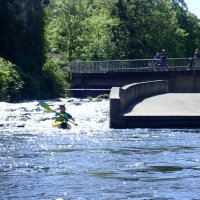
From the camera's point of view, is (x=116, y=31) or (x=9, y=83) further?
(x=116, y=31)

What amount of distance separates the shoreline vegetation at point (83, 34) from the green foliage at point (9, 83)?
3.08 meters

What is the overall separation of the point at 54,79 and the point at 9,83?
8066 mm

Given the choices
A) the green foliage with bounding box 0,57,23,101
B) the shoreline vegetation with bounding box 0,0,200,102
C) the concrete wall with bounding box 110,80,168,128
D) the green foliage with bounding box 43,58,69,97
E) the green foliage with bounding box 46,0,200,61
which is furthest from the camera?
the green foliage with bounding box 46,0,200,61

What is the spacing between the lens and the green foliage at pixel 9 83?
52031mm

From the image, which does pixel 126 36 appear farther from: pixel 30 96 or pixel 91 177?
pixel 91 177

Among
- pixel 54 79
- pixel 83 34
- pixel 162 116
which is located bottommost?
pixel 162 116

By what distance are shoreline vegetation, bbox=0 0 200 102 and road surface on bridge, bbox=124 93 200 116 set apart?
15889 mm

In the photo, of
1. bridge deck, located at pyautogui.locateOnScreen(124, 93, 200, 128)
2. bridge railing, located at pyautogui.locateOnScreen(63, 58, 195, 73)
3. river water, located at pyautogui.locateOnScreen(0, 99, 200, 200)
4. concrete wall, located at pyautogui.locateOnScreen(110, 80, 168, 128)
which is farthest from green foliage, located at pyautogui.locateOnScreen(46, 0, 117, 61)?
river water, located at pyautogui.locateOnScreen(0, 99, 200, 200)

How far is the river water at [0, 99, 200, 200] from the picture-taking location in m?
18.2

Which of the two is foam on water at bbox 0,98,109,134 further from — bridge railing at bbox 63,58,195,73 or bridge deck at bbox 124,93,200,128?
bridge railing at bbox 63,58,195,73

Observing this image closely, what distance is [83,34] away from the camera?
93250mm

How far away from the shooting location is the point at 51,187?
61.2 feet

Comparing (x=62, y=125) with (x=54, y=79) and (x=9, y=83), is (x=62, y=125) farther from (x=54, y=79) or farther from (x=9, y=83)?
(x=54, y=79)

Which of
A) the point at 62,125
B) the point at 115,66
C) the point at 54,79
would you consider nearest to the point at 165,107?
the point at 62,125
